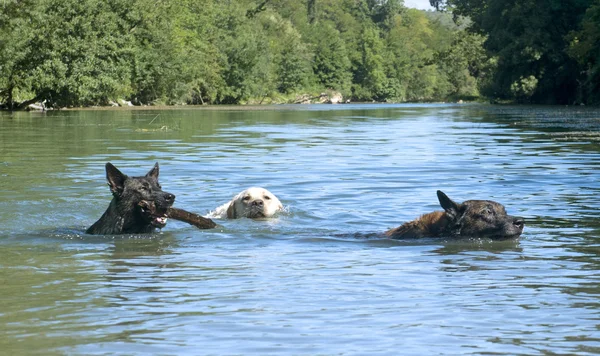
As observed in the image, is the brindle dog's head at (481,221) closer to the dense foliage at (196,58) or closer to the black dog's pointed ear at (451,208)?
the black dog's pointed ear at (451,208)

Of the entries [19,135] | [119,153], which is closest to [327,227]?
[119,153]

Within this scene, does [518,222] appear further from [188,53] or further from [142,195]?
[188,53]

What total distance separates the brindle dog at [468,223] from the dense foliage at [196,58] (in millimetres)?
55730

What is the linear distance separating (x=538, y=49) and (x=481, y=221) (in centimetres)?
6962

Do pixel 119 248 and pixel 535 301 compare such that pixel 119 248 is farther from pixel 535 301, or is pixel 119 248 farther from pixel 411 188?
pixel 411 188

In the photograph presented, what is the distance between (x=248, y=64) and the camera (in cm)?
12306

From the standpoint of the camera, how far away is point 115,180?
11109 mm

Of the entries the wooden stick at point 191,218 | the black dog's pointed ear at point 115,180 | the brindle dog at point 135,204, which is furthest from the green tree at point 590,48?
the black dog's pointed ear at point 115,180

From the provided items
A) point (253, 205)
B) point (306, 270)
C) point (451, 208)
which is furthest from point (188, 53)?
point (306, 270)

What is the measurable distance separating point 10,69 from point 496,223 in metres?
59.3

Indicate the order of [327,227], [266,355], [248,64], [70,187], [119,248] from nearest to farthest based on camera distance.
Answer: [266,355] < [119,248] < [327,227] < [70,187] < [248,64]

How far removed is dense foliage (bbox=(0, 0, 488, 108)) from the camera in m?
69.1

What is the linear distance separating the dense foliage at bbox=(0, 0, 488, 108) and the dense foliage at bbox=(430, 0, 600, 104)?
27.7 feet

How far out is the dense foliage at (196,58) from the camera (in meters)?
69.1
